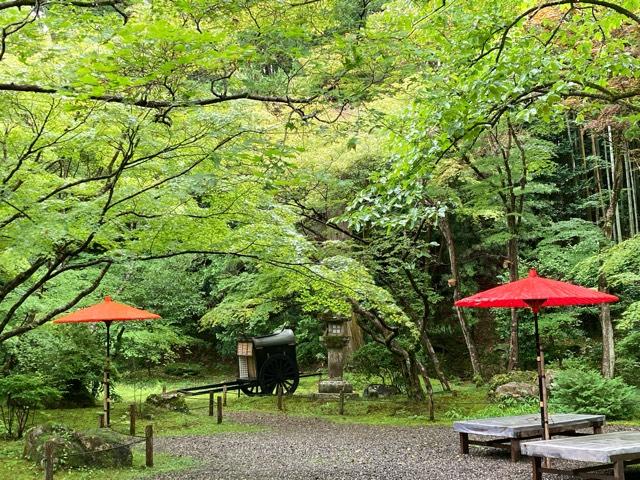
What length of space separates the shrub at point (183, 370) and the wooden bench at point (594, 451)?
1584 cm

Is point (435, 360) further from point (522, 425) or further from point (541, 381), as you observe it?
point (541, 381)

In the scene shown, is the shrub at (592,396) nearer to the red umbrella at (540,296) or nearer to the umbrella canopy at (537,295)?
the red umbrella at (540,296)

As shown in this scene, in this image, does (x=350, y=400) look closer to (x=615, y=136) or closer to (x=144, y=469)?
(x=144, y=469)

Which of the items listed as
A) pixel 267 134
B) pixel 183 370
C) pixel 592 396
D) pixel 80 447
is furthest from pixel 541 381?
pixel 183 370

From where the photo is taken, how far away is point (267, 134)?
17.8 ft

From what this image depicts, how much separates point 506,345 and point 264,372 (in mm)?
6238

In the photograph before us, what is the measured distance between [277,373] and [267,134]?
10.4m

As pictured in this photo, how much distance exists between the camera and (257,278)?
36.8 ft

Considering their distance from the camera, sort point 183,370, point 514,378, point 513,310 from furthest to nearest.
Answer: point 183,370
point 513,310
point 514,378

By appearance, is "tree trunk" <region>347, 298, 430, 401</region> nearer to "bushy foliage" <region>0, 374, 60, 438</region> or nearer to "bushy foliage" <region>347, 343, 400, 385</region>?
"bushy foliage" <region>347, 343, 400, 385</region>

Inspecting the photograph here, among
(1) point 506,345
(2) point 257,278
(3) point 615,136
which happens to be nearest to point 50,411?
(2) point 257,278

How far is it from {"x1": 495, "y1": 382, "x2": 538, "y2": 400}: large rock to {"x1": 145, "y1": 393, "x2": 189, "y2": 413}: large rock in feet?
19.8

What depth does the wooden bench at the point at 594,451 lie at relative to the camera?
488 centimetres

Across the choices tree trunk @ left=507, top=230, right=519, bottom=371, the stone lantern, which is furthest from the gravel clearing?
tree trunk @ left=507, top=230, right=519, bottom=371
